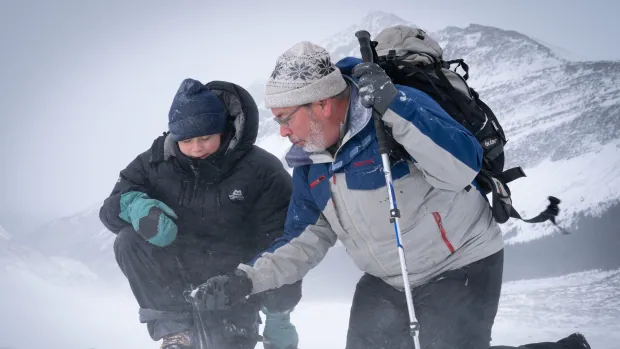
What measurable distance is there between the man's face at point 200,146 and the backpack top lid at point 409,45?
1.22 metres

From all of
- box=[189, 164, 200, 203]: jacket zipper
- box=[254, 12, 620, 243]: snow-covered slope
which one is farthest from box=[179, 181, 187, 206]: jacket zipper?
box=[254, 12, 620, 243]: snow-covered slope

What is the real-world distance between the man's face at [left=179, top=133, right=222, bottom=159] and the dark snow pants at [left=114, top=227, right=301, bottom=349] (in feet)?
1.96

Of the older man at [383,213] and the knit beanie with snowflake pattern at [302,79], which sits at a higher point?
the knit beanie with snowflake pattern at [302,79]

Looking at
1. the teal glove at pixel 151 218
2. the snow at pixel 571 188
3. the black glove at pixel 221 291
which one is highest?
the teal glove at pixel 151 218

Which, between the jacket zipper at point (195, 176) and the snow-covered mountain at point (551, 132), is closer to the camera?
the jacket zipper at point (195, 176)

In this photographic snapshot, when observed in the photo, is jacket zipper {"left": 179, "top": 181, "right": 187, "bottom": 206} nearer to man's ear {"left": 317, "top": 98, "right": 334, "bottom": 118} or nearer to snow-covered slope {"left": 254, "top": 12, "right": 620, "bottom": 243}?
man's ear {"left": 317, "top": 98, "right": 334, "bottom": 118}

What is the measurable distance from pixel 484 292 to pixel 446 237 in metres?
0.32

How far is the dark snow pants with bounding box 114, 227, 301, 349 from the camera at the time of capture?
3.69m

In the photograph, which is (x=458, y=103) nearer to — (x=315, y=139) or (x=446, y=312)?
(x=315, y=139)

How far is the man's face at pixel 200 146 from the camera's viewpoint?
3.62m

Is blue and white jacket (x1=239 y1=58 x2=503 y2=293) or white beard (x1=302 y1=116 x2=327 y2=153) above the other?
white beard (x1=302 y1=116 x2=327 y2=153)

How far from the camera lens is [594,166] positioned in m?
10.1

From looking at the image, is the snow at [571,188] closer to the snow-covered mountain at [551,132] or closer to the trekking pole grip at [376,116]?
the snow-covered mountain at [551,132]

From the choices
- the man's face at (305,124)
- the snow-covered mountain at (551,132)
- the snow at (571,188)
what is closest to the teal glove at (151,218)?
the man's face at (305,124)
